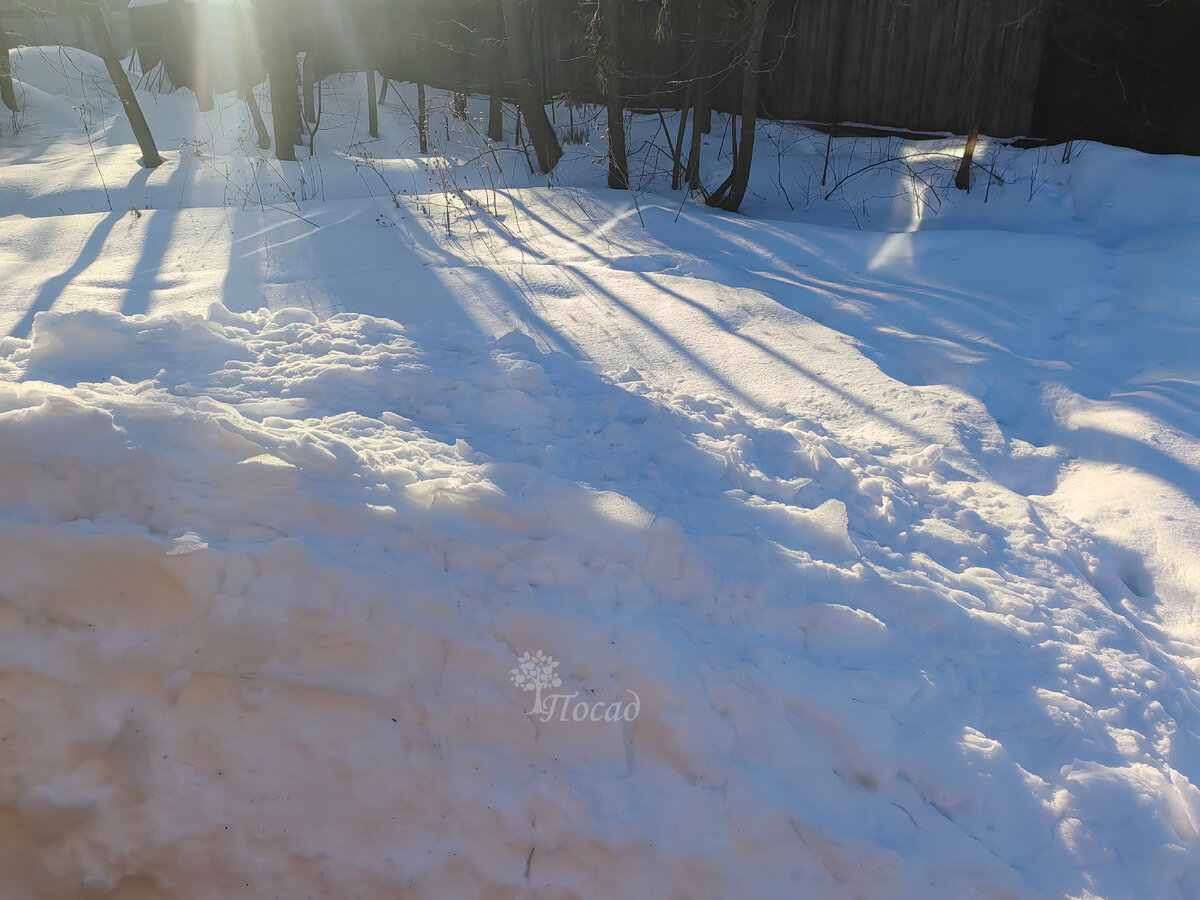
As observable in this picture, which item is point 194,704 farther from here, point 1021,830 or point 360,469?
point 1021,830

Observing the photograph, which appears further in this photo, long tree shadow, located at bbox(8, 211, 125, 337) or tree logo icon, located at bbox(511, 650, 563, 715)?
long tree shadow, located at bbox(8, 211, 125, 337)

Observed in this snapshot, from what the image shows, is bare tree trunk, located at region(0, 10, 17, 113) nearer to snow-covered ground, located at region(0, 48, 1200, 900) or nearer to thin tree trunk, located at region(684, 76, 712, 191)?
thin tree trunk, located at region(684, 76, 712, 191)

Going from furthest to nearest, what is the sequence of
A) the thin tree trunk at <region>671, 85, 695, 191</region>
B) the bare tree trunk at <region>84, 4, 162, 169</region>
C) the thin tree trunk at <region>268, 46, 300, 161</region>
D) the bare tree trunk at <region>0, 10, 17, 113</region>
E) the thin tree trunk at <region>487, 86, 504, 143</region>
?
1. the bare tree trunk at <region>0, 10, 17, 113</region>
2. the thin tree trunk at <region>487, 86, 504, 143</region>
3. the thin tree trunk at <region>268, 46, 300, 161</region>
4. the bare tree trunk at <region>84, 4, 162, 169</region>
5. the thin tree trunk at <region>671, 85, 695, 191</region>

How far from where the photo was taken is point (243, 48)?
13172 mm

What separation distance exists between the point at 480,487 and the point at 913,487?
1533 millimetres

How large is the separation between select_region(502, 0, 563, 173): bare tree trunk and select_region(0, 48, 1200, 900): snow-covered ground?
16.4 feet

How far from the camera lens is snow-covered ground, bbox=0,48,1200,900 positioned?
75.0 inches

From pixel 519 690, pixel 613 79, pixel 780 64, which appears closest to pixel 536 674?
pixel 519 690

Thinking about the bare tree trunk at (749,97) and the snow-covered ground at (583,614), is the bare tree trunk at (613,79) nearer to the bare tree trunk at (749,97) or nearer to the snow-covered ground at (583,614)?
the bare tree trunk at (749,97)

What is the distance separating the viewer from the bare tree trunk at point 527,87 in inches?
306

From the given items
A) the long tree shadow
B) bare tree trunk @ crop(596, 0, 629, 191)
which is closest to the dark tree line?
bare tree trunk @ crop(596, 0, 629, 191)

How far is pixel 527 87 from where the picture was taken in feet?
26.6

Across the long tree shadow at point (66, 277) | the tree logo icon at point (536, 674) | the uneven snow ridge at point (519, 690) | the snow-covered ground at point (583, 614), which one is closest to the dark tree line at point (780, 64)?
the long tree shadow at point (66, 277)

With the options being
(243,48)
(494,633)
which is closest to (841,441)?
(494,633)
